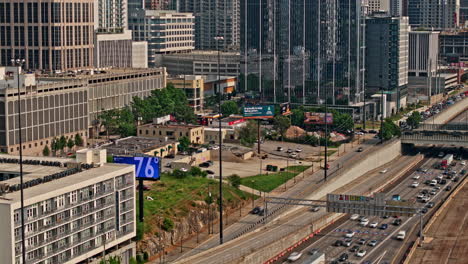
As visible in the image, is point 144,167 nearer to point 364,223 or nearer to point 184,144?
point 364,223

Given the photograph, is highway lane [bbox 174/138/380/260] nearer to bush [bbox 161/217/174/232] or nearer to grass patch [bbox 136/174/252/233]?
bush [bbox 161/217/174/232]

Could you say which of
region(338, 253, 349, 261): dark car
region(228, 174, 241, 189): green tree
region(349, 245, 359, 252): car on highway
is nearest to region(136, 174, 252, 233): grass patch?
region(228, 174, 241, 189): green tree

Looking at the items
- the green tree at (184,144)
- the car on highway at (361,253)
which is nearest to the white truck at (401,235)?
the car on highway at (361,253)

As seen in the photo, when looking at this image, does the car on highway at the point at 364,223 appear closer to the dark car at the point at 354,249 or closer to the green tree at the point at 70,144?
the dark car at the point at 354,249

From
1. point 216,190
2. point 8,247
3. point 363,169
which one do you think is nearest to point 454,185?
point 363,169

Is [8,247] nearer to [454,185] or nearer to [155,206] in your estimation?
[155,206]

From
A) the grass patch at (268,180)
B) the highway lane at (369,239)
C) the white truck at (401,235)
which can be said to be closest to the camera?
the highway lane at (369,239)

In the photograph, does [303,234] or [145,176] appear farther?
[303,234]

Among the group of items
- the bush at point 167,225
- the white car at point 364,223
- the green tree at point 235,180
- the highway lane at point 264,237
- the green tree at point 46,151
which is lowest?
the white car at point 364,223
